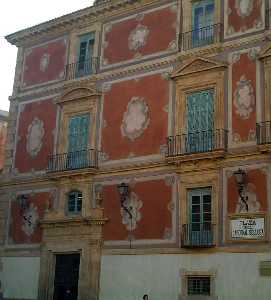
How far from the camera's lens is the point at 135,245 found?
818 inches

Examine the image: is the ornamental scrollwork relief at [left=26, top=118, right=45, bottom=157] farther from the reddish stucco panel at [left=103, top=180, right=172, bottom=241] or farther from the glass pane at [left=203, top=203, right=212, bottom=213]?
the glass pane at [left=203, top=203, right=212, bottom=213]

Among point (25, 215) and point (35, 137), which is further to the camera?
point (35, 137)

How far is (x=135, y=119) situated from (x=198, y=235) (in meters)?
5.31

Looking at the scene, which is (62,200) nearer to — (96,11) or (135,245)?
(135,245)

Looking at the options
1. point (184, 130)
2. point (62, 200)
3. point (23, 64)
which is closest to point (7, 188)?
point (62, 200)

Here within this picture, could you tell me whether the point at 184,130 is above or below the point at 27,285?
above

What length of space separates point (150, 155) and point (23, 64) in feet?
31.5

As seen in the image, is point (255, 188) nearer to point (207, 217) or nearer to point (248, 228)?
point (248, 228)

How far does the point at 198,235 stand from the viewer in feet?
63.3

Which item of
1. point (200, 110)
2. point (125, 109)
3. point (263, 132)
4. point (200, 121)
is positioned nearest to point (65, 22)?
point (125, 109)

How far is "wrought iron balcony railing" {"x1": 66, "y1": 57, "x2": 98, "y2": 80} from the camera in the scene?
24353 mm

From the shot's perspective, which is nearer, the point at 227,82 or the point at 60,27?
the point at 227,82

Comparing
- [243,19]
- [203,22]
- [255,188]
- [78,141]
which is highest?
[203,22]

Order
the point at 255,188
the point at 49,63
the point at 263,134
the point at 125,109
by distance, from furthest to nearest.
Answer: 1. the point at 49,63
2. the point at 125,109
3. the point at 263,134
4. the point at 255,188
